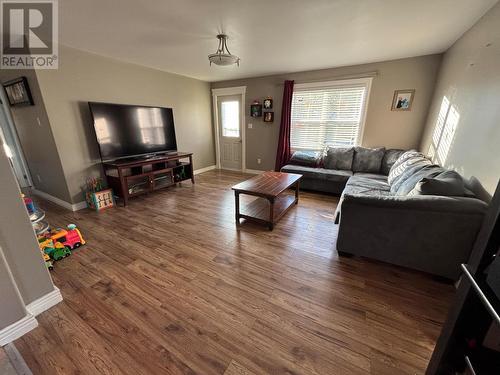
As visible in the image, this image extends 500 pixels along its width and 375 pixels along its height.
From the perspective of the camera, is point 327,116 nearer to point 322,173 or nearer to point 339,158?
point 339,158

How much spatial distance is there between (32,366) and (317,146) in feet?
15.6

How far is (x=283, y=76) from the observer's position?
438 cm

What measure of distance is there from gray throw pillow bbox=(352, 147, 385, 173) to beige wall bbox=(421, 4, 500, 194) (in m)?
A: 1.03

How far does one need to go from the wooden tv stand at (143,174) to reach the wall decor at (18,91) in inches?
49.9

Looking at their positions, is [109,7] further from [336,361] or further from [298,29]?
[336,361]

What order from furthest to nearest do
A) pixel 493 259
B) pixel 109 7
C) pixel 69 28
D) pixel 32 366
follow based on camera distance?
pixel 69 28 < pixel 109 7 < pixel 32 366 < pixel 493 259

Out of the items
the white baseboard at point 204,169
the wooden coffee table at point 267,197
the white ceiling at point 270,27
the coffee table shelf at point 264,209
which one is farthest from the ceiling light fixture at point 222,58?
the white baseboard at point 204,169

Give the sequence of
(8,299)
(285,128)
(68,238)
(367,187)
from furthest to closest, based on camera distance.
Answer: (285,128) < (367,187) < (68,238) < (8,299)

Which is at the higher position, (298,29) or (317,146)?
(298,29)

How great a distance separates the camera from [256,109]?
15.7 feet

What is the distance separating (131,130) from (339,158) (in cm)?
386

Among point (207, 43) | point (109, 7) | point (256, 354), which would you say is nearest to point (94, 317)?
point (256, 354)

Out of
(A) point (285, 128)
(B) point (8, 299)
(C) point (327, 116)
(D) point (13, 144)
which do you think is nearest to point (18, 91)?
(D) point (13, 144)

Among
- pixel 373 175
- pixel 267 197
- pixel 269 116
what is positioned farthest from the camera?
pixel 269 116
